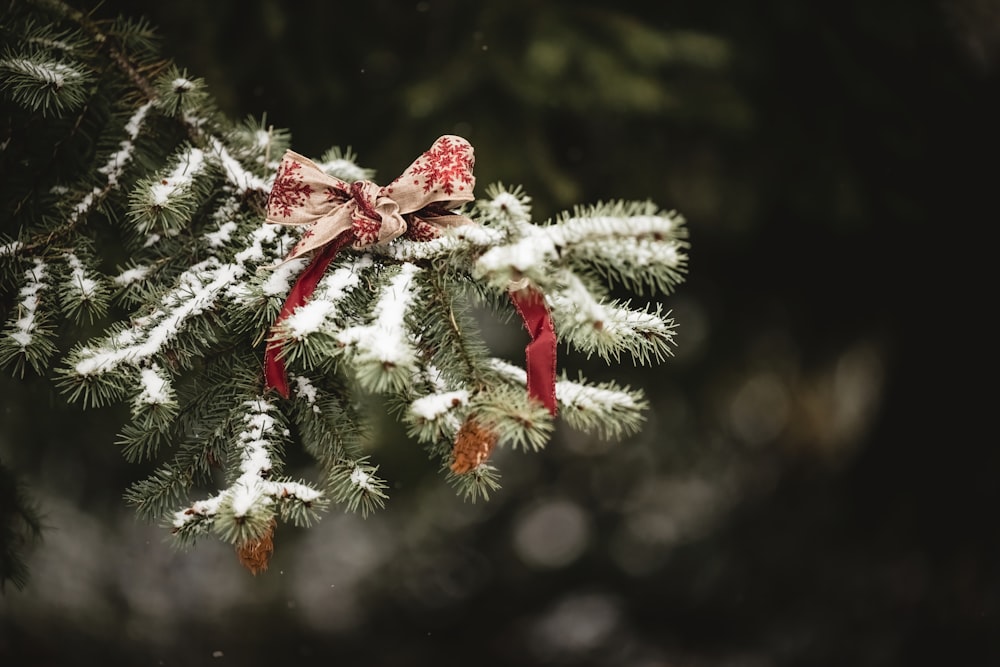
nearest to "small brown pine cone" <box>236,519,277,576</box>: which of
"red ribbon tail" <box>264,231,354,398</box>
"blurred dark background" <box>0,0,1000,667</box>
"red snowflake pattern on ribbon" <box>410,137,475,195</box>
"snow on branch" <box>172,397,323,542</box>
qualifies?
"snow on branch" <box>172,397,323,542</box>

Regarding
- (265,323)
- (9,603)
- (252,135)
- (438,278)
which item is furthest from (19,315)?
(9,603)

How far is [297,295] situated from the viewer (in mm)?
1061

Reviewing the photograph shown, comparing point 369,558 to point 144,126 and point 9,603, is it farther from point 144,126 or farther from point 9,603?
point 144,126

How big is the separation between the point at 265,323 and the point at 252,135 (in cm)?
55

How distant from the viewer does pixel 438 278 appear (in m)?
1.06

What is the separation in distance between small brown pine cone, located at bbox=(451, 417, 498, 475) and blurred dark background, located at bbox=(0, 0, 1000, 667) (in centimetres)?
137

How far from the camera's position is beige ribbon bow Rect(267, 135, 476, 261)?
1.10 m

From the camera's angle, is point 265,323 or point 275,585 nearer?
point 265,323

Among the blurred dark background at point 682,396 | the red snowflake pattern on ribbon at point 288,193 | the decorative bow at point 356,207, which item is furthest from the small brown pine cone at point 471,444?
the blurred dark background at point 682,396

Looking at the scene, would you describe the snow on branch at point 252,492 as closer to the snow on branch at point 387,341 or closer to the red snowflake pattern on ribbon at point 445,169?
the snow on branch at point 387,341

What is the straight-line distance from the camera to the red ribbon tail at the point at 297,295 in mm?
1056

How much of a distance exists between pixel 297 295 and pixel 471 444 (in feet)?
1.17

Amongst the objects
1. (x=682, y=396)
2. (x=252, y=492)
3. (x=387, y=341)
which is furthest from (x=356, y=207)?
(x=682, y=396)

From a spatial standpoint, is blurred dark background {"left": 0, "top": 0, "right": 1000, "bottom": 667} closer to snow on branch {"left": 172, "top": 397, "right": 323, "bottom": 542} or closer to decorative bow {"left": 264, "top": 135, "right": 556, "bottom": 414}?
decorative bow {"left": 264, "top": 135, "right": 556, "bottom": 414}
